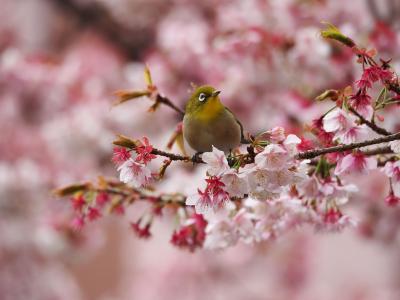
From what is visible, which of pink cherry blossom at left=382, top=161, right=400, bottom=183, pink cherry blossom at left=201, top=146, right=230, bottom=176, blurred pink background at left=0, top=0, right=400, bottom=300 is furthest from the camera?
blurred pink background at left=0, top=0, right=400, bottom=300

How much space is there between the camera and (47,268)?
4.52 meters

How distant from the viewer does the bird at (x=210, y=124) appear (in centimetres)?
105

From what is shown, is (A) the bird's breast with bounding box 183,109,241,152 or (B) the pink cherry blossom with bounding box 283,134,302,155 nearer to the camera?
(B) the pink cherry blossom with bounding box 283,134,302,155

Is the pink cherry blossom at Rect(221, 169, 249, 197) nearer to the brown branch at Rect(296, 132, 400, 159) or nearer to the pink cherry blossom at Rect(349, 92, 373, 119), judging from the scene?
the brown branch at Rect(296, 132, 400, 159)

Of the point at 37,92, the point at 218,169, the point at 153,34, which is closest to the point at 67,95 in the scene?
the point at 37,92

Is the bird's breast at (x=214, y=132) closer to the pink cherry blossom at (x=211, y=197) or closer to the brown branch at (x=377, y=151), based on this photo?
the pink cherry blossom at (x=211, y=197)

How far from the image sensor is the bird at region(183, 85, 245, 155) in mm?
1054

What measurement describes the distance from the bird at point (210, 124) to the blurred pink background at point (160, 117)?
103mm

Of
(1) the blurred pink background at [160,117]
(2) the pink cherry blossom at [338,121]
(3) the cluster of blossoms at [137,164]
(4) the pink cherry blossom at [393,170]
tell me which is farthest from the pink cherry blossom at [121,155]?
(4) the pink cherry blossom at [393,170]

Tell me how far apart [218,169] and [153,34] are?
4198mm

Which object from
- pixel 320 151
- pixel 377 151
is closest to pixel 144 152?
pixel 320 151

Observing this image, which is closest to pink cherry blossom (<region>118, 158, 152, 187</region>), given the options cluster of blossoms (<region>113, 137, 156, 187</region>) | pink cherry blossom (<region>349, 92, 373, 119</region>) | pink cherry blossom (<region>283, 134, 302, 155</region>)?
cluster of blossoms (<region>113, 137, 156, 187</region>)

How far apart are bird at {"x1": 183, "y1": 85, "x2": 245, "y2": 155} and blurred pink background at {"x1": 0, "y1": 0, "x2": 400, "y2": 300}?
0.10 meters

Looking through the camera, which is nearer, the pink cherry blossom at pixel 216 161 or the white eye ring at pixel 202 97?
the pink cherry blossom at pixel 216 161
